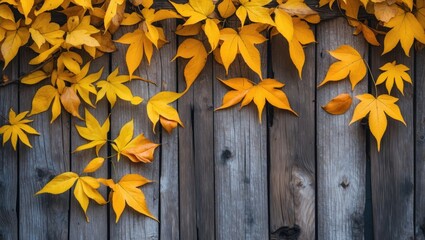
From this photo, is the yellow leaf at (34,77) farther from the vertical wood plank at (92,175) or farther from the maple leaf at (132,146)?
the maple leaf at (132,146)

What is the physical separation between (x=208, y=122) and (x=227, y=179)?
0.25 metres

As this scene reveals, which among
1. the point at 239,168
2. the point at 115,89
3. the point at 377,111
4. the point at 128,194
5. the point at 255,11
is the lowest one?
the point at 128,194

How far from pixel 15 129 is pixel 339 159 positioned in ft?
4.38

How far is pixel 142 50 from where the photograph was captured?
2.73 meters

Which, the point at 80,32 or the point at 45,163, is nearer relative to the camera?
the point at 80,32

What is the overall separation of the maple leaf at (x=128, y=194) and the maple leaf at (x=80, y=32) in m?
0.56

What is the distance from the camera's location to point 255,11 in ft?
8.68

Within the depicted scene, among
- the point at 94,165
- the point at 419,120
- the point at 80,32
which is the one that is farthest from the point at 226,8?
the point at 419,120

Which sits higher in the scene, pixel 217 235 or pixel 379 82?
pixel 379 82

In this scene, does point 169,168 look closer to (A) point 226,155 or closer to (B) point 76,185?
(A) point 226,155

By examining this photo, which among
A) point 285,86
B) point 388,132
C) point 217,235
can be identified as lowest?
point 217,235

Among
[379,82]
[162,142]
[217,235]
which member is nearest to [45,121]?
[162,142]

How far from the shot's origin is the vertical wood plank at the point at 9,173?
279 cm

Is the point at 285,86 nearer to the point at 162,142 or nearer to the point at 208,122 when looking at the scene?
the point at 208,122
